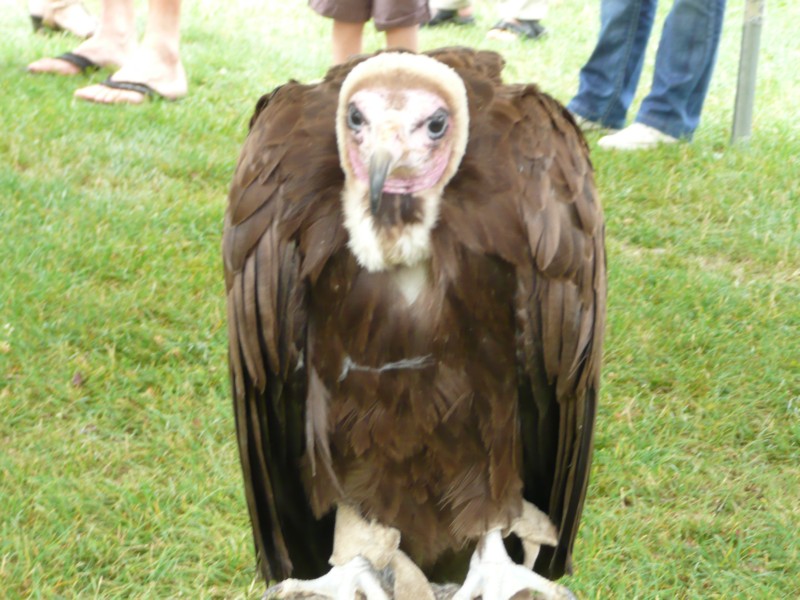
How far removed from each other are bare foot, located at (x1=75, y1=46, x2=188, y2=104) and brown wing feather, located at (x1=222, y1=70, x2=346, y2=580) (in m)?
4.26

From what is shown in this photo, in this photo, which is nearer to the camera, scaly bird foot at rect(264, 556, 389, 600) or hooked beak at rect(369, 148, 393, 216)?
hooked beak at rect(369, 148, 393, 216)

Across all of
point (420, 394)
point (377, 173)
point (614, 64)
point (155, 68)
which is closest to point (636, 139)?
point (614, 64)

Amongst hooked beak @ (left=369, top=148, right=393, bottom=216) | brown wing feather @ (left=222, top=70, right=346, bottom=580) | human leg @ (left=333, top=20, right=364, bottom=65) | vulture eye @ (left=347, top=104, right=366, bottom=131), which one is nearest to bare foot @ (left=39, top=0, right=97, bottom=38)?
human leg @ (left=333, top=20, right=364, bottom=65)

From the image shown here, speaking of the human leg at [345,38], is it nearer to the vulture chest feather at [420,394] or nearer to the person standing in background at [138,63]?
the person standing in background at [138,63]

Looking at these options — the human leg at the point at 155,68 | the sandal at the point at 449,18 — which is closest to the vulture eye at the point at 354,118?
the human leg at the point at 155,68

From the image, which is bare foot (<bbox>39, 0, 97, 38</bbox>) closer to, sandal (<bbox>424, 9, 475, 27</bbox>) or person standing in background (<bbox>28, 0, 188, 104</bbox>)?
person standing in background (<bbox>28, 0, 188, 104</bbox>)

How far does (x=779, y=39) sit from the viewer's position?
9102 mm

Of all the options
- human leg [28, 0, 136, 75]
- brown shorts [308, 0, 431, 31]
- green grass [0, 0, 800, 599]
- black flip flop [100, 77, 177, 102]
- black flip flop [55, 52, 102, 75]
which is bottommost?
green grass [0, 0, 800, 599]

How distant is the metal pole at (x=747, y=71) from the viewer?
6.22 metres

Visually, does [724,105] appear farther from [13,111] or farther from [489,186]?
[489,186]

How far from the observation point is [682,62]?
20.0 ft

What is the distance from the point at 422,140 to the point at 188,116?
437cm

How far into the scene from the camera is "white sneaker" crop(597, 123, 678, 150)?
6008 millimetres

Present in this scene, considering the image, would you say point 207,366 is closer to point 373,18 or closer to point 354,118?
point 373,18
